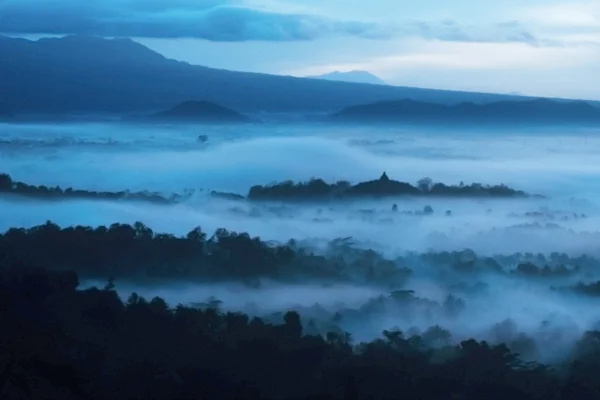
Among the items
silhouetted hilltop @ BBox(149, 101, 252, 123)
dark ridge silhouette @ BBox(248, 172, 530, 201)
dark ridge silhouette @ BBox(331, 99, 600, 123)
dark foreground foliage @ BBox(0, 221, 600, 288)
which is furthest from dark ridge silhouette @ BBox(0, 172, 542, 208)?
silhouetted hilltop @ BBox(149, 101, 252, 123)

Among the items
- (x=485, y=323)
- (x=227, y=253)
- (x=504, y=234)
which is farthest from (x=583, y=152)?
(x=227, y=253)

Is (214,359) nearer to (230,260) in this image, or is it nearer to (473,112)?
(230,260)

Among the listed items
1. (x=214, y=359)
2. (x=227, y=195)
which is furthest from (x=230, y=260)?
(x=214, y=359)

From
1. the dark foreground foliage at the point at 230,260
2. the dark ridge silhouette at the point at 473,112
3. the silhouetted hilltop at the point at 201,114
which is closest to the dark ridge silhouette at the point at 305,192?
the dark foreground foliage at the point at 230,260

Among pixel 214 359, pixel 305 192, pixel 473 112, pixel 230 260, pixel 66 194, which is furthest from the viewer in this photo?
pixel 473 112

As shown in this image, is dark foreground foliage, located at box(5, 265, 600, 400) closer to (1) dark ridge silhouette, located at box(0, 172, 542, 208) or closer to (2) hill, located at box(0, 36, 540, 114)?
(1) dark ridge silhouette, located at box(0, 172, 542, 208)
